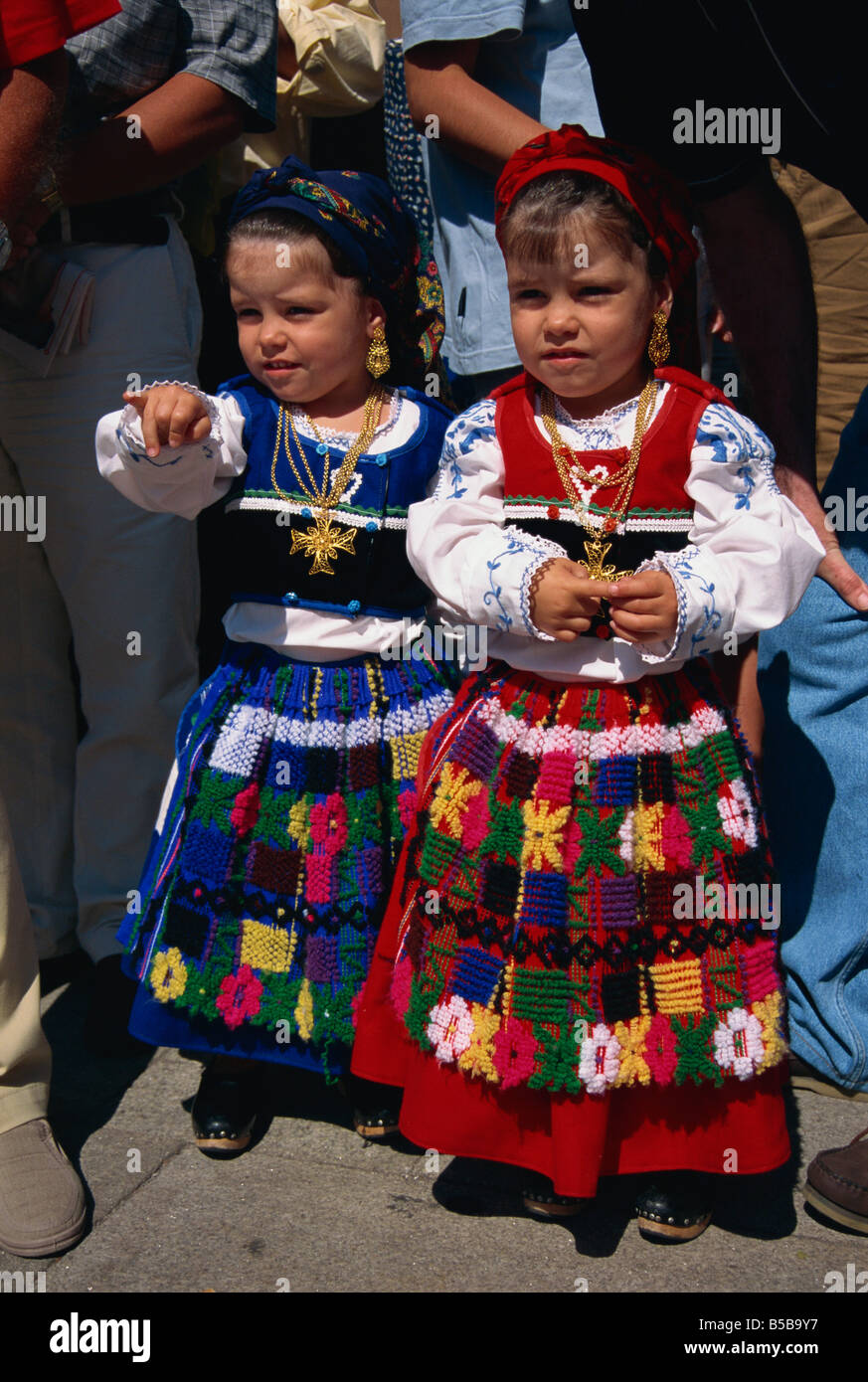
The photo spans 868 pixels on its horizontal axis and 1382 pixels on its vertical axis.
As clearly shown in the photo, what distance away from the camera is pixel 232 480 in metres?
2.52

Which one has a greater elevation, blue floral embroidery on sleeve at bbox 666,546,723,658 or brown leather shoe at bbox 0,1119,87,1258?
blue floral embroidery on sleeve at bbox 666,546,723,658

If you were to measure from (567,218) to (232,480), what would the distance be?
783mm

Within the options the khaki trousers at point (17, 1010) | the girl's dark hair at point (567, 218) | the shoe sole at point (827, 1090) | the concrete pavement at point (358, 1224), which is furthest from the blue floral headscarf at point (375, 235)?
the shoe sole at point (827, 1090)

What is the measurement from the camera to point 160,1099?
273 centimetres

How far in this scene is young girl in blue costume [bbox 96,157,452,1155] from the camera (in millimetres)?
2461

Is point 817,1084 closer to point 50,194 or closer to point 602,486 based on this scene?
point 602,486

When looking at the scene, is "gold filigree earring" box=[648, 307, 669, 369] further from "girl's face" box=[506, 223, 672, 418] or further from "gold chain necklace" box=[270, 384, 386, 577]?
"gold chain necklace" box=[270, 384, 386, 577]

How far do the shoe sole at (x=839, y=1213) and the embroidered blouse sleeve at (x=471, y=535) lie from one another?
3.66 feet

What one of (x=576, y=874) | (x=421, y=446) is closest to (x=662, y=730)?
(x=576, y=874)

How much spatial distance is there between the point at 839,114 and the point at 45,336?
158 centimetres

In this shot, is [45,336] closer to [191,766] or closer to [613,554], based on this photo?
[191,766]

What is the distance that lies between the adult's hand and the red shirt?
56.3 inches

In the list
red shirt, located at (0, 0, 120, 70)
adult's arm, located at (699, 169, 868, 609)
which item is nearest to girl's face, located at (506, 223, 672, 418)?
adult's arm, located at (699, 169, 868, 609)

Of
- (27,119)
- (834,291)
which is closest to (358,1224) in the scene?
(27,119)
